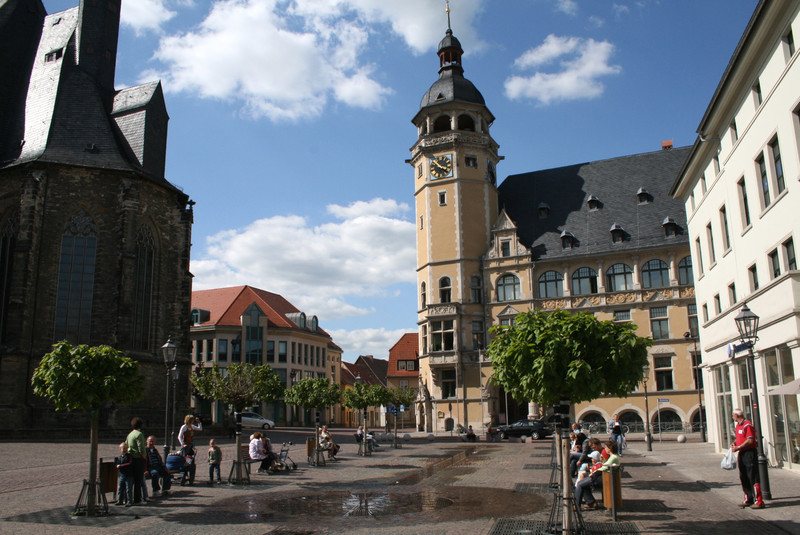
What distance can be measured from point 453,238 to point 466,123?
10478 millimetres

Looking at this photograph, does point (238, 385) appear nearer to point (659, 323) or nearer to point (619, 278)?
point (619, 278)

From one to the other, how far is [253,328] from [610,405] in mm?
40038

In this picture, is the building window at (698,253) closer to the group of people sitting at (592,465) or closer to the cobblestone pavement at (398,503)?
the cobblestone pavement at (398,503)

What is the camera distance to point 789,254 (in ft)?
59.0

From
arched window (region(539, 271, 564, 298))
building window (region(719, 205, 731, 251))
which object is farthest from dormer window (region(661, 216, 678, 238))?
building window (region(719, 205, 731, 251))

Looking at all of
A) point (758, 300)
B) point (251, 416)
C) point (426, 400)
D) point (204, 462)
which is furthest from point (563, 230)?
point (204, 462)

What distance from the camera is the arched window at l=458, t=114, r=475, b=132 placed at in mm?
56094

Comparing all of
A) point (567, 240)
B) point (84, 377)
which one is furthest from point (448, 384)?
point (84, 377)

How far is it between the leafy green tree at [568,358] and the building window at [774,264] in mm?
5986

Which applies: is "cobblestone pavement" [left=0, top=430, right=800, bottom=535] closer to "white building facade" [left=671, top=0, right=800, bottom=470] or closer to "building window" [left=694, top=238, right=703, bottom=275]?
"white building facade" [left=671, top=0, right=800, bottom=470]

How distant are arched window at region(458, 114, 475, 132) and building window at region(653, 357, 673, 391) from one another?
78.1 ft

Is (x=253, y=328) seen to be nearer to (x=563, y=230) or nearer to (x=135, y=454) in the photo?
(x=563, y=230)

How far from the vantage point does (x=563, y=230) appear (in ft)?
172

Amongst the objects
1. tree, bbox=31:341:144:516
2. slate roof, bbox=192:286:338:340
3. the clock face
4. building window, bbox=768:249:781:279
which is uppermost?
the clock face
